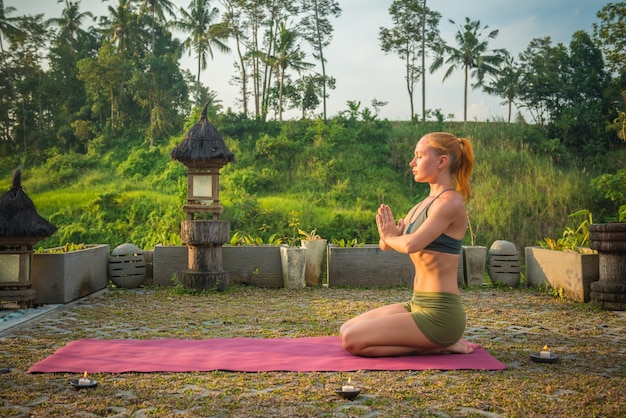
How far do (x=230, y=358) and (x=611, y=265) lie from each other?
4.41 m

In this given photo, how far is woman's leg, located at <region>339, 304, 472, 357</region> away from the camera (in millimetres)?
3633

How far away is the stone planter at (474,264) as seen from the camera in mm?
8172

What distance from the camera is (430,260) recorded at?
3.63m

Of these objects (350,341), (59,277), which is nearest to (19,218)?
(59,277)

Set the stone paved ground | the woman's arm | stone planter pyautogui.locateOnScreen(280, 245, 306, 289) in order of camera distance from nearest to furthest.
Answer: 1. the stone paved ground
2. the woman's arm
3. stone planter pyautogui.locateOnScreen(280, 245, 306, 289)

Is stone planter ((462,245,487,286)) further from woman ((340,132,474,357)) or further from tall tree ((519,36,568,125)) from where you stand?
tall tree ((519,36,568,125))

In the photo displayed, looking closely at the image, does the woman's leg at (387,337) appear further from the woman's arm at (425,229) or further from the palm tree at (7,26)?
the palm tree at (7,26)

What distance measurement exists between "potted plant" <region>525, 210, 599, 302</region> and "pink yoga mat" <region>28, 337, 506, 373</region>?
3.12 m

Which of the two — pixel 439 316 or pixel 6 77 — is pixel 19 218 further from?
pixel 6 77

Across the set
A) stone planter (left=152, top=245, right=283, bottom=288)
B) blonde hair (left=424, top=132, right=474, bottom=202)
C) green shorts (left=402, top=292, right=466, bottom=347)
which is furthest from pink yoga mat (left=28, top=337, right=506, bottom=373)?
stone planter (left=152, top=245, right=283, bottom=288)

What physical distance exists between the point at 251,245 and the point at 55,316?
3.25 m

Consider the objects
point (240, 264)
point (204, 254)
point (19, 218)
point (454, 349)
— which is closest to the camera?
point (454, 349)

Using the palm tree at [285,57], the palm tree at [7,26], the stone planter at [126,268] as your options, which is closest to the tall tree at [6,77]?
the palm tree at [7,26]

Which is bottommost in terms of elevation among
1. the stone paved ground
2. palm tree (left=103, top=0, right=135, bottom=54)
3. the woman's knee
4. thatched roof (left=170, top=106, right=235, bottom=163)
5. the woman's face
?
the stone paved ground
